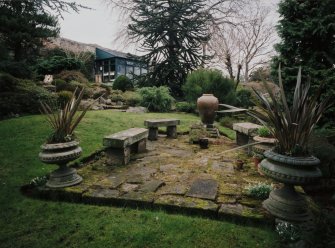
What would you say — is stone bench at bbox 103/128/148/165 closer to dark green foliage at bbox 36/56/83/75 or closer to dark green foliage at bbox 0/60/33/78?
dark green foliage at bbox 0/60/33/78

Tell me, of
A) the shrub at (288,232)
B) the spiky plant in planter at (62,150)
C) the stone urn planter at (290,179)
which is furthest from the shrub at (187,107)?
the shrub at (288,232)

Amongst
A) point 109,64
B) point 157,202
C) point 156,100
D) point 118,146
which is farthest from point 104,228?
point 109,64

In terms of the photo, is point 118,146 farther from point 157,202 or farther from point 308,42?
point 308,42

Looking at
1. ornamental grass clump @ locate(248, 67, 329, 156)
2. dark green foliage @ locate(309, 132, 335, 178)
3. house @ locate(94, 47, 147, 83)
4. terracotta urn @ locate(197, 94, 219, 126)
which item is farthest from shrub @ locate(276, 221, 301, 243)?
house @ locate(94, 47, 147, 83)

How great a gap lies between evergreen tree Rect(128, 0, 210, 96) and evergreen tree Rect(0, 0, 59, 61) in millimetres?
5163

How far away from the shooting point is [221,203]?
A: 9.18ft

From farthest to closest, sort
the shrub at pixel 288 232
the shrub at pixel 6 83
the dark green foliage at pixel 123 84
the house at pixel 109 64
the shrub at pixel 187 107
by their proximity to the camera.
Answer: the house at pixel 109 64 < the dark green foliage at pixel 123 84 < the shrub at pixel 187 107 < the shrub at pixel 6 83 < the shrub at pixel 288 232

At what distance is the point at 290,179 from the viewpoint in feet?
7.89

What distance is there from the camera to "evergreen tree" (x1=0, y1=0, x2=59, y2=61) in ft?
40.4

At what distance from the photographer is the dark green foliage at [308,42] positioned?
17.9 ft

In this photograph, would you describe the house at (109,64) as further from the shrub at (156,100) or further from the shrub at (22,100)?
the shrub at (22,100)

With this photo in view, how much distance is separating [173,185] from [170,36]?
13.3 meters

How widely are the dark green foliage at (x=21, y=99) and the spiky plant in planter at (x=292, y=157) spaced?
298 inches

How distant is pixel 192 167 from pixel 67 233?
2.33 meters
